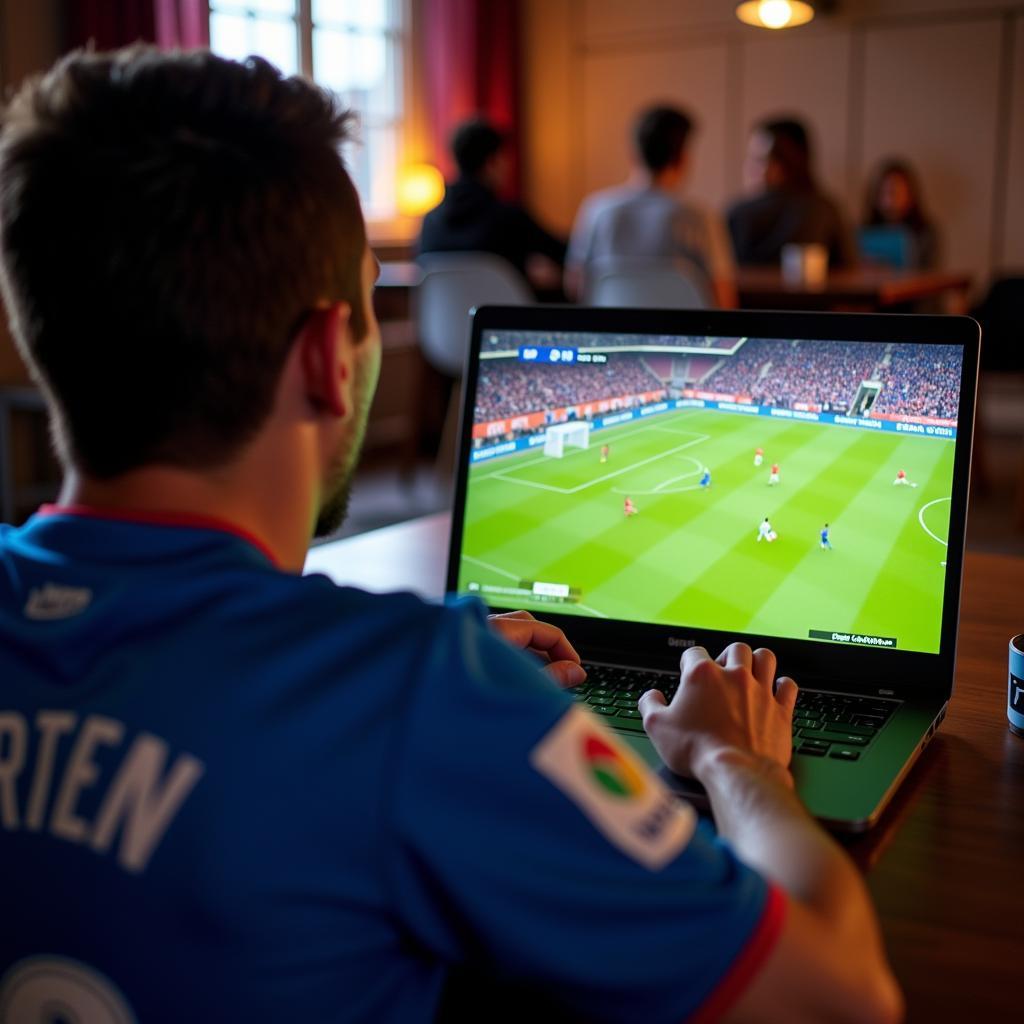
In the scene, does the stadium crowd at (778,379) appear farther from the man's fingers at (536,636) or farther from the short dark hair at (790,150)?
the short dark hair at (790,150)

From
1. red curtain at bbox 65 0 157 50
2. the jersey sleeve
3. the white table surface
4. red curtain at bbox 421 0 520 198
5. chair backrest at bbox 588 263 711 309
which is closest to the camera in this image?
the jersey sleeve

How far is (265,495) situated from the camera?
68cm

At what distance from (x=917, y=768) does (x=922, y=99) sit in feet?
22.3

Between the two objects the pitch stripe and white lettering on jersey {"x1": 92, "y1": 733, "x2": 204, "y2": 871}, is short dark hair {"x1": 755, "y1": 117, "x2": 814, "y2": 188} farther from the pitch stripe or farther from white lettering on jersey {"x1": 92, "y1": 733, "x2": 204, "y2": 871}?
white lettering on jersey {"x1": 92, "y1": 733, "x2": 204, "y2": 871}

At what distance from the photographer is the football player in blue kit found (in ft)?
1.80

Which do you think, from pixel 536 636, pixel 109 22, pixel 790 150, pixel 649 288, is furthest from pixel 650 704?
pixel 790 150

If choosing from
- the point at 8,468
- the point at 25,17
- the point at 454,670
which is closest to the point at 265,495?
the point at 454,670

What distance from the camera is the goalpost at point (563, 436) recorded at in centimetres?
122

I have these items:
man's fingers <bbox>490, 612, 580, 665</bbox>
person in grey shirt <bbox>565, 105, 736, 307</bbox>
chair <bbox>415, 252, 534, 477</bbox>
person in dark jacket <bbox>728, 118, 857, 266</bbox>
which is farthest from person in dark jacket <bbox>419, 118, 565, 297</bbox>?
man's fingers <bbox>490, 612, 580, 665</bbox>

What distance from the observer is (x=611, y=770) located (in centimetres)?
58

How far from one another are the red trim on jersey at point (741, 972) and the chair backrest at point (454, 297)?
3938 millimetres

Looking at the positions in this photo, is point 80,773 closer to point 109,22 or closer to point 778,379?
point 778,379

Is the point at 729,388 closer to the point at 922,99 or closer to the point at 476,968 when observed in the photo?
the point at 476,968

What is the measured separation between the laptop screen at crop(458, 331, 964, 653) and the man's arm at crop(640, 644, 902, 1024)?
201 mm
